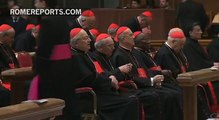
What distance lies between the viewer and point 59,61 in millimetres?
5449

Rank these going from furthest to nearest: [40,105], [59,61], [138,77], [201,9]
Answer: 1. [201,9]
2. [138,77]
3. [59,61]
4. [40,105]

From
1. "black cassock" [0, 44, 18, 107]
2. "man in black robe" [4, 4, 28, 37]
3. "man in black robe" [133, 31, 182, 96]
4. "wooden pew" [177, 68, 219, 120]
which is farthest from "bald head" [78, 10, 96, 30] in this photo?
"wooden pew" [177, 68, 219, 120]

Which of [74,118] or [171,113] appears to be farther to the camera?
[171,113]

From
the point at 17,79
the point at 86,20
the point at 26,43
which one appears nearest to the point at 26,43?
the point at 26,43

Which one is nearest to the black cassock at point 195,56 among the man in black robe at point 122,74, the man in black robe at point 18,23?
the man in black robe at point 122,74

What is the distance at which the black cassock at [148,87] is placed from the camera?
855 cm

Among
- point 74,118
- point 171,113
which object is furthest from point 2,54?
point 74,118

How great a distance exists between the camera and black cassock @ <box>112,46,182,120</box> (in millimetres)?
8547

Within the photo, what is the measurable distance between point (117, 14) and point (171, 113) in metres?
5.92

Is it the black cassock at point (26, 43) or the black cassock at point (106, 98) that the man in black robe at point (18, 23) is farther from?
the black cassock at point (106, 98)

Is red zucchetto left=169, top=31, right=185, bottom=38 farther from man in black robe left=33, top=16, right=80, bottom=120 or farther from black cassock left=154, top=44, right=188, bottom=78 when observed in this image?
man in black robe left=33, top=16, right=80, bottom=120

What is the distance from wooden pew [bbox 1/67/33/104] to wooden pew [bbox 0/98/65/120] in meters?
1.39

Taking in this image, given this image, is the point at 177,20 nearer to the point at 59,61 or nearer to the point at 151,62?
the point at 151,62

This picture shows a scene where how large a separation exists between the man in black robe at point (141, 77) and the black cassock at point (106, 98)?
610 mm
